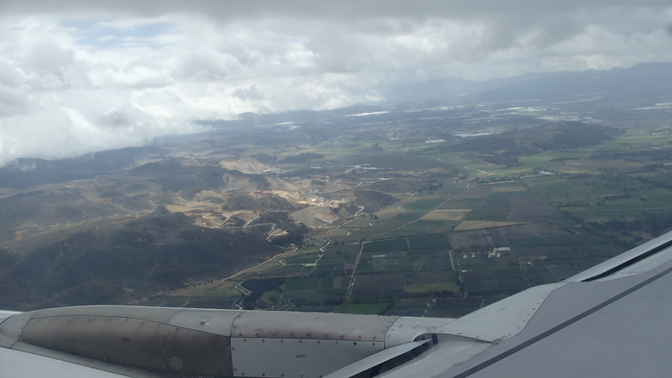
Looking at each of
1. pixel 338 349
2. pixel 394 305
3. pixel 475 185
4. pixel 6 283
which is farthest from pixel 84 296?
pixel 475 185

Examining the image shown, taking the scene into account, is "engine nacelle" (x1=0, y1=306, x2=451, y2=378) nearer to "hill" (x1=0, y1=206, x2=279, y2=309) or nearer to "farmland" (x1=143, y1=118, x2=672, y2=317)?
"farmland" (x1=143, y1=118, x2=672, y2=317)

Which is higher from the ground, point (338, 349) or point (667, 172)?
point (338, 349)

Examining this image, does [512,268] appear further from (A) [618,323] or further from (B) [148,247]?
(B) [148,247]

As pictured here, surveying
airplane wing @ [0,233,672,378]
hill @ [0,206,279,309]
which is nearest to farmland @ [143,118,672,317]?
hill @ [0,206,279,309]

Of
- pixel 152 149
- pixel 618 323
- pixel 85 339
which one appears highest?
pixel 618 323

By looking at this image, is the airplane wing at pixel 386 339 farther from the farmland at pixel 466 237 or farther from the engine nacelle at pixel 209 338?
the farmland at pixel 466 237

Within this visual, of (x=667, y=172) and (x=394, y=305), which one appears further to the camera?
(x=667, y=172)

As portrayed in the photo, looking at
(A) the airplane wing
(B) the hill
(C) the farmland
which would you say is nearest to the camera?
(A) the airplane wing

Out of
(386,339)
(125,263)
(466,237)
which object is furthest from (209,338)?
(125,263)
